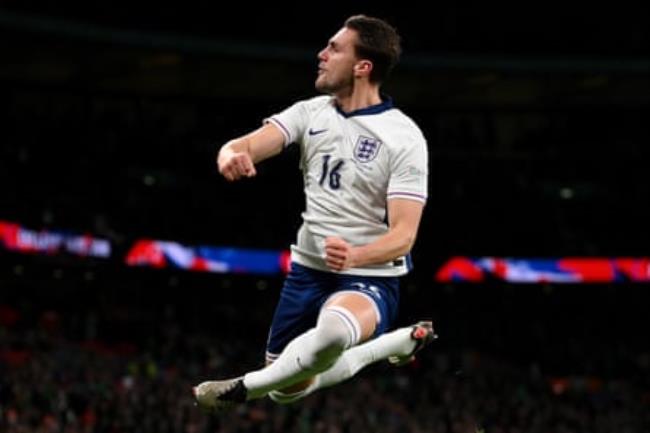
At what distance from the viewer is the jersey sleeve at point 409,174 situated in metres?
7.41

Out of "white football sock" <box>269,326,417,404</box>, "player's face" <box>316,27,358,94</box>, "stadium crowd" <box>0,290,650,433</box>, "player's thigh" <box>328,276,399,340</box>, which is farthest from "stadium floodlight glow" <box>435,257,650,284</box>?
"player's face" <box>316,27,358,94</box>

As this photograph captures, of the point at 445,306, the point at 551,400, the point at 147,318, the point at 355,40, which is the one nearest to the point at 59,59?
the point at 147,318

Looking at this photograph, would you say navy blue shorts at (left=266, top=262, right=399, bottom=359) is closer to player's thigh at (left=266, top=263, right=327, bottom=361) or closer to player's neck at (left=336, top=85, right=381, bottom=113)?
player's thigh at (left=266, top=263, right=327, bottom=361)

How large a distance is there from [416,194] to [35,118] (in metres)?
28.9

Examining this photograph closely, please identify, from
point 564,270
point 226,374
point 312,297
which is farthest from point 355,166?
point 564,270

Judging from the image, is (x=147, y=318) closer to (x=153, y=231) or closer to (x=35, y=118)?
(x=153, y=231)

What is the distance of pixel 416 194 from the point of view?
24.3ft

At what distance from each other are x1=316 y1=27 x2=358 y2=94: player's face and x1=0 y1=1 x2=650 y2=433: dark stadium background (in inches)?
695

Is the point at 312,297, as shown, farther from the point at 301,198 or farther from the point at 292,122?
the point at 301,198

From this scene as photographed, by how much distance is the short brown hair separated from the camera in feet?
24.7

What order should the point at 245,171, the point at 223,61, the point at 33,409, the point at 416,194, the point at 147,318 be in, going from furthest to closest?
1. the point at 223,61
2. the point at 147,318
3. the point at 33,409
4. the point at 416,194
5. the point at 245,171

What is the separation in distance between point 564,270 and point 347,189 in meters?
27.8

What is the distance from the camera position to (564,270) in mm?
34469

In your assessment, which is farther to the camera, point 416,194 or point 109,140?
point 109,140
